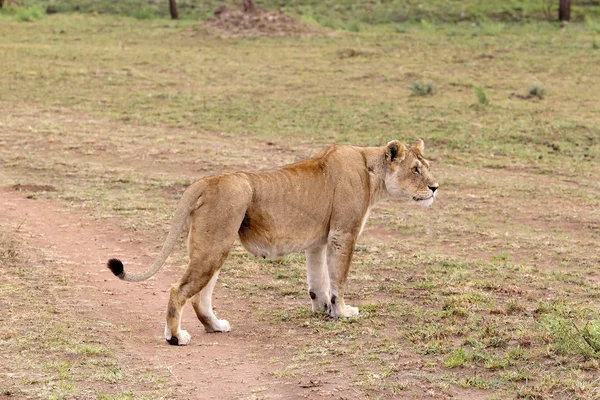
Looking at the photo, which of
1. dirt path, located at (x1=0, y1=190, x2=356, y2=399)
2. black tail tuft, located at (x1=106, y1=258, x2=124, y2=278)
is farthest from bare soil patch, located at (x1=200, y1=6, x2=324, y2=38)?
black tail tuft, located at (x1=106, y1=258, x2=124, y2=278)

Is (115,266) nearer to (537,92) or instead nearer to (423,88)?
(423,88)

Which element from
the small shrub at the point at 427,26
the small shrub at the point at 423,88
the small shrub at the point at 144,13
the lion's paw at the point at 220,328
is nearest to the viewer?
the lion's paw at the point at 220,328

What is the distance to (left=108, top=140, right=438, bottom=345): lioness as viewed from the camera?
254 inches

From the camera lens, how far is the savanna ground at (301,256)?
5.96 metres

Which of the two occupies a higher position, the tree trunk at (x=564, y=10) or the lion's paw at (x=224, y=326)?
the lion's paw at (x=224, y=326)

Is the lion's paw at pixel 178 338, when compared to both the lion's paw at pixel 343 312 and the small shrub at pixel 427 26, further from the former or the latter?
the small shrub at pixel 427 26

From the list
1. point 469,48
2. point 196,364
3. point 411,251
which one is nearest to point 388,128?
point 411,251

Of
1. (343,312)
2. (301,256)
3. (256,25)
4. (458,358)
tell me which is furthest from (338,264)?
(256,25)

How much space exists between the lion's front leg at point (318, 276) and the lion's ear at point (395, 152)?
749 millimetres

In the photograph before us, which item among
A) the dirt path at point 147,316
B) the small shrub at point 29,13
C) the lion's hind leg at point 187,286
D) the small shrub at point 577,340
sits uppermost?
the lion's hind leg at point 187,286

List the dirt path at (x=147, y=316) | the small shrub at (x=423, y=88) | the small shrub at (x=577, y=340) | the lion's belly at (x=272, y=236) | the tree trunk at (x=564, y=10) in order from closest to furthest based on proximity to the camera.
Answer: the dirt path at (x=147, y=316) < the small shrub at (x=577, y=340) < the lion's belly at (x=272, y=236) < the small shrub at (x=423, y=88) < the tree trunk at (x=564, y=10)

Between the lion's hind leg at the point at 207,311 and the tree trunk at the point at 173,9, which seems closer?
the lion's hind leg at the point at 207,311

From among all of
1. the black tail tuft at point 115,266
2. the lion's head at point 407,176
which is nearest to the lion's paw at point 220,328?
the black tail tuft at point 115,266

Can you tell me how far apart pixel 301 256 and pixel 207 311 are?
242 centimetres
